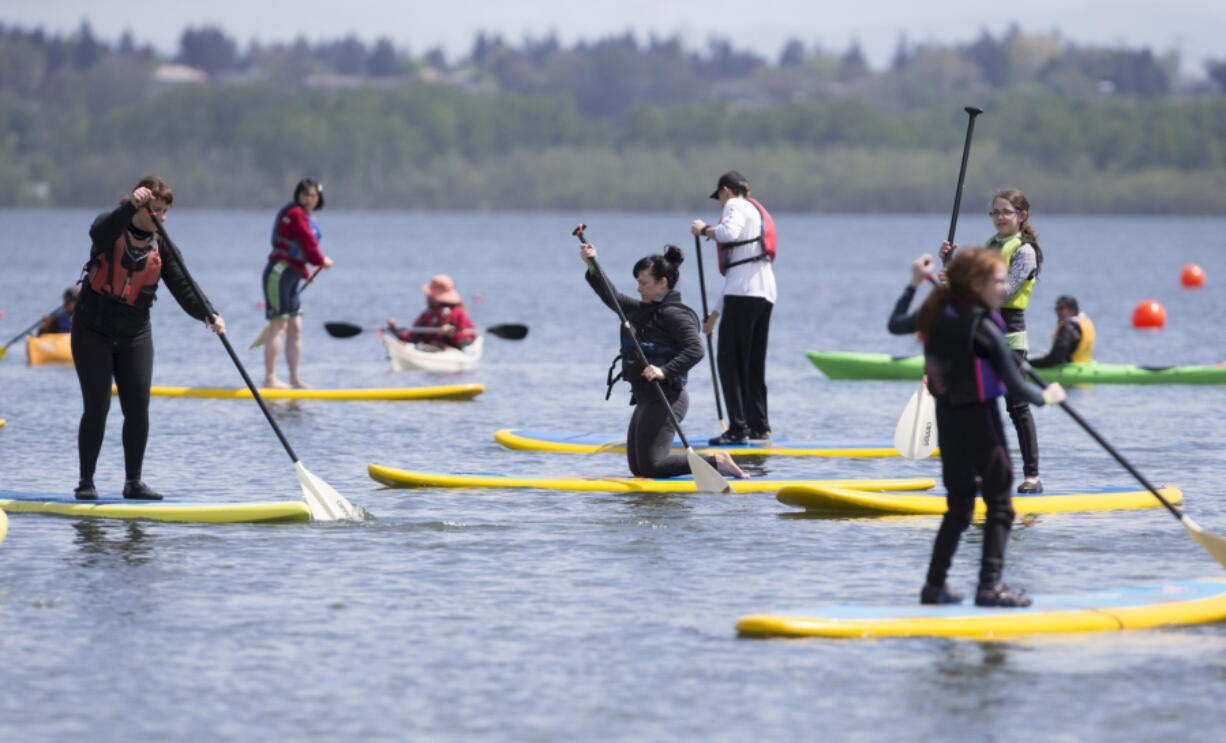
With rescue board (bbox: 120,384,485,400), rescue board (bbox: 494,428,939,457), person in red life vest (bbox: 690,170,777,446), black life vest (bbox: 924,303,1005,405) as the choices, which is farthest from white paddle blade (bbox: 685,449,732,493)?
rescue board (bbox: 120,384,485,400)

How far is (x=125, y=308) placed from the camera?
30.0ft

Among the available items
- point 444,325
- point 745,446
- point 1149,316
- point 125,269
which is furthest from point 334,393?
point 1149,316

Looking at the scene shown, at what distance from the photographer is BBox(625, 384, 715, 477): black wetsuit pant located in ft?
34.4

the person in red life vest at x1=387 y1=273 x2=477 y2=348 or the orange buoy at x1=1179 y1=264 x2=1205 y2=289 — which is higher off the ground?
the person in red life vest at x1=387 y1=273 x2=477 y2=348

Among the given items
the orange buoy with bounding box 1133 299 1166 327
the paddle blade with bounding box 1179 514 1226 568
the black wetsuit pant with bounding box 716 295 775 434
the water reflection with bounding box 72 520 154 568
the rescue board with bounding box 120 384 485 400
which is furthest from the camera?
the orange buoy with bounding box 1133 299 1166 327

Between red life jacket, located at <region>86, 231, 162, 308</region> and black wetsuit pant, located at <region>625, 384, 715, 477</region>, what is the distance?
2.98m

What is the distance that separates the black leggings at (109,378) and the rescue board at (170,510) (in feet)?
0.82

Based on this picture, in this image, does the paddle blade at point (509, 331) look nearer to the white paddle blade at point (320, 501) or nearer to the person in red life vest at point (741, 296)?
the person in red life vest at point (741, 296)

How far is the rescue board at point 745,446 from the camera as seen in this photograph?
40.3 feet

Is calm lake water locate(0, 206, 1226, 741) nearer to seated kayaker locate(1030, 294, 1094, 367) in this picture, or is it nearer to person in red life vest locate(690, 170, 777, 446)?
person in red life vest locate(690, 170, 777, 446)

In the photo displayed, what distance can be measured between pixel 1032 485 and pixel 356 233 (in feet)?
355

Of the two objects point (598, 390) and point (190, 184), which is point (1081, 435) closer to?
point (598, 390)

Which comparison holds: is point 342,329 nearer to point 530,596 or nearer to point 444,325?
point 444,325

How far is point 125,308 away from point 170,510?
111cm
